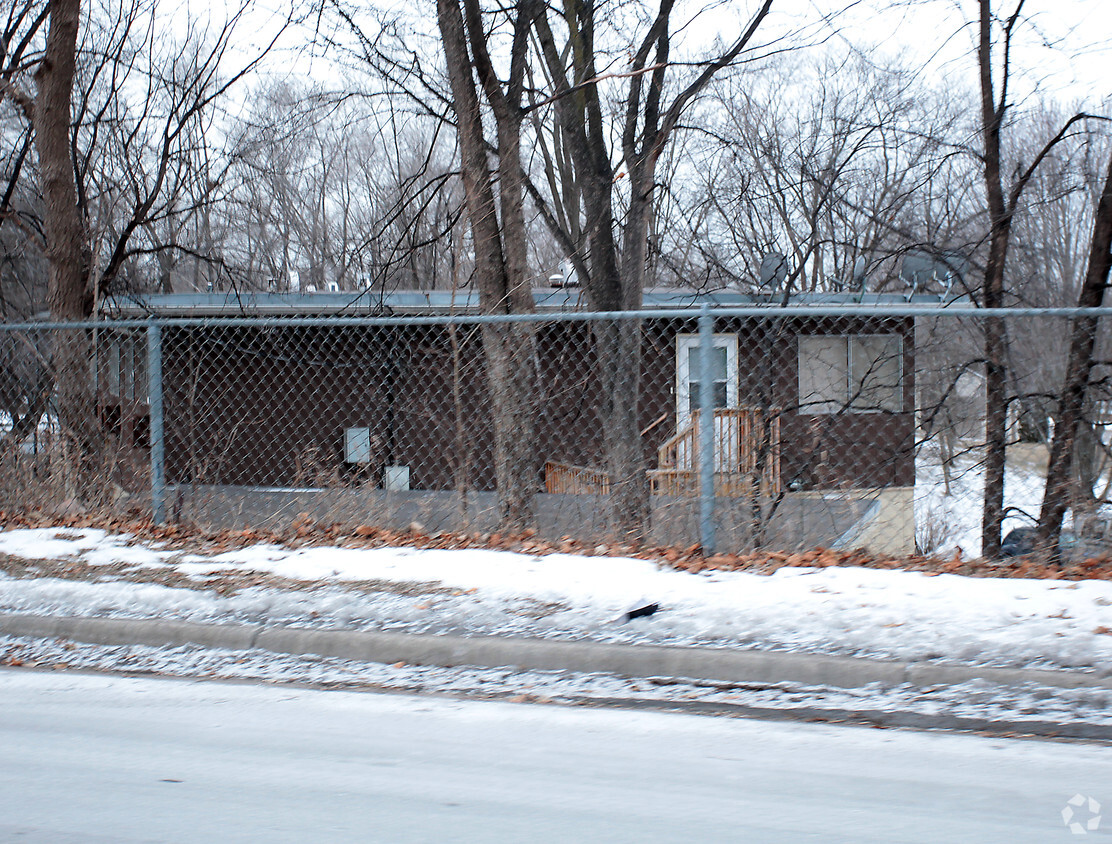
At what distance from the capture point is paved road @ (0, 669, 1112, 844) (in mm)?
2846

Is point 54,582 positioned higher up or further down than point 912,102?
further down

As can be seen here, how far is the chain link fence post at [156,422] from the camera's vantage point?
6301 mm

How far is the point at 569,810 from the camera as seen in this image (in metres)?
2.99

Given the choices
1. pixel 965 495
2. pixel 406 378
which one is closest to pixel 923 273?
pixel 406 378

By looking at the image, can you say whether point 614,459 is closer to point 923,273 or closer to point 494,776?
point 494,776

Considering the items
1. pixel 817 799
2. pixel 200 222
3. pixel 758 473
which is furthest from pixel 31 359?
pixel 200 222

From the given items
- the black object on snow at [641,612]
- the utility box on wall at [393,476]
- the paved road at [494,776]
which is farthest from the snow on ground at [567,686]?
the utility box on wall at [393,476]

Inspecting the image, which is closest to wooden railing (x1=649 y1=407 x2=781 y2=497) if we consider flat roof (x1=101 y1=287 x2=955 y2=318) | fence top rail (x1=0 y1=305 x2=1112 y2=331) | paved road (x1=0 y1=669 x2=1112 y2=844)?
fence top rail (x1=0 y1=305 x2=1112 y2=331)

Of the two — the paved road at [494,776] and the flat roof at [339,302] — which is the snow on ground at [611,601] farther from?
the flat roof at [339,302]

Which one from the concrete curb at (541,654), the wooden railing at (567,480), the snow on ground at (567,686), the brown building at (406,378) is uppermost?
the brown building at (406,378)

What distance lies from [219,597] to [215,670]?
76 cm

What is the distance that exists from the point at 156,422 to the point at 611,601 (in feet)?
11.7

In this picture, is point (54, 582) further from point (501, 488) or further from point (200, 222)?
point (200, 222)

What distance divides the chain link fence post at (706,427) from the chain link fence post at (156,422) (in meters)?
3.56
